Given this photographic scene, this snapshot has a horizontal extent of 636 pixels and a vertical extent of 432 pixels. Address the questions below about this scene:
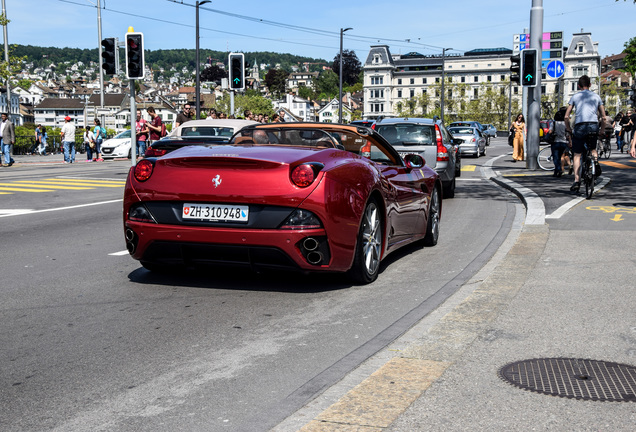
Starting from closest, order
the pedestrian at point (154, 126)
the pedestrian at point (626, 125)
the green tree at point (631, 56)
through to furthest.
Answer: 1. the pedestrian at point (154, 126)
2. the pedestrian at point (626, 125)
3. the green tree at point (631, 56)

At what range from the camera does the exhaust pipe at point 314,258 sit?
586cm

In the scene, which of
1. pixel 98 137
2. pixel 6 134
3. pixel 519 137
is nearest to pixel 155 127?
pixel 6 134

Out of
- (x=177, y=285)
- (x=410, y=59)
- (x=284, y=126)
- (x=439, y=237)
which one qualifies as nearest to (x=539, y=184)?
(x=439, y=237)

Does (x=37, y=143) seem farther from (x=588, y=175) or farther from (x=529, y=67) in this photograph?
(x=588, y=175)

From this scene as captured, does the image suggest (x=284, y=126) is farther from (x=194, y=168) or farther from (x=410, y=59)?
(x=410, y=59)

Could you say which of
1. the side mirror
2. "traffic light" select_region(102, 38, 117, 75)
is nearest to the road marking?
"traffic light" select_region(102, 38, 117, 75)

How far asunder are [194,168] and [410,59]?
564 feet

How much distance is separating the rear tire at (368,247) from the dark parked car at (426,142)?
26.0 ft

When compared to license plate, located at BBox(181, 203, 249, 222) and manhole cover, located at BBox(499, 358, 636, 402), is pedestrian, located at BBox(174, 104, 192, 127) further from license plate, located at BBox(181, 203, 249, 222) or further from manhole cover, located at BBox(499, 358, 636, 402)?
manhole cover, located at BBox(499, 358, 636, 402)

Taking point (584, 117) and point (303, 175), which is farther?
point (584, 117)

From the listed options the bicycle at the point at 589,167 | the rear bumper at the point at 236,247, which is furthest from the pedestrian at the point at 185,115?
the rear bumper at the point at 236,247

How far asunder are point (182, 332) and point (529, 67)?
17.6 m

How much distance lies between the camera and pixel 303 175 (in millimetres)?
5812

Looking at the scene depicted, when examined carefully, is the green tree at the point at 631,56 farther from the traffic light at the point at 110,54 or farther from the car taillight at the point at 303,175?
the car taillight at the point at 303,175
